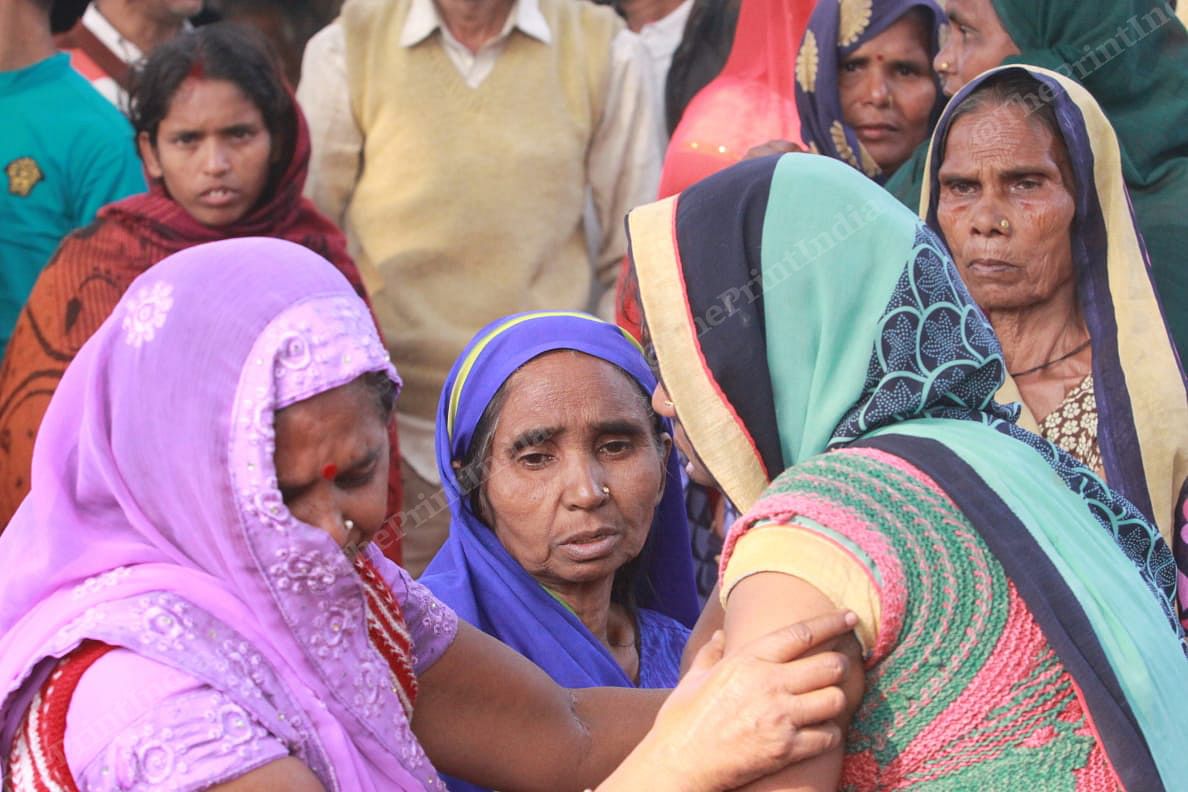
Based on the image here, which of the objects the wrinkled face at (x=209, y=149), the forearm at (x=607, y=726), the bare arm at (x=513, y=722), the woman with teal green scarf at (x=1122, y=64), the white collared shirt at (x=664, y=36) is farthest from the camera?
the white collared shirt at (x=664, y=36)

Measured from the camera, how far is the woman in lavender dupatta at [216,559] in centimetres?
184

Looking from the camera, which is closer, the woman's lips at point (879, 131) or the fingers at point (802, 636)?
the fingers at point (802, 636)

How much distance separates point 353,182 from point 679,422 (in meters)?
3.15

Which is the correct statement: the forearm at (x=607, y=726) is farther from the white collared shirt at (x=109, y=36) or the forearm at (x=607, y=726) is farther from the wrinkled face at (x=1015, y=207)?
the white collared shirt at (x=109, y=36)

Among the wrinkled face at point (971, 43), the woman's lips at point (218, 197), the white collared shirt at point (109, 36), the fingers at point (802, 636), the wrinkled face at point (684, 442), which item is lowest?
the fingers at point (802, 636)

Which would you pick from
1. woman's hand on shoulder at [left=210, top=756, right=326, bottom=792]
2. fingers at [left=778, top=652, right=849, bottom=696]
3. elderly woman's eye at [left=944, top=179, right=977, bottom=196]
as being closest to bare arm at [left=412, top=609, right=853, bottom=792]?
fingers at [left=778, top=652, right=849, bottom=696]

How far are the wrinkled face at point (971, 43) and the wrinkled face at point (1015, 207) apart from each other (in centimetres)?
63

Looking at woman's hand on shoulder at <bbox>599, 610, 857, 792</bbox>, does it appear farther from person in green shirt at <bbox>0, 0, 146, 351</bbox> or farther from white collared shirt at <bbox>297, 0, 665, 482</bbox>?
person in green shirt at <bbox>0, 0, 146, 351</bbox>

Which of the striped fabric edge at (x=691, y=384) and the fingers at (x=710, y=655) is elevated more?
the striped fabric edge at (x=691, y=384)

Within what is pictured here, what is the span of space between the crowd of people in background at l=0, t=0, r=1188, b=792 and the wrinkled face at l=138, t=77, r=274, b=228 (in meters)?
0.01

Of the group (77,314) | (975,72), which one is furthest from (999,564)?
(77,314)

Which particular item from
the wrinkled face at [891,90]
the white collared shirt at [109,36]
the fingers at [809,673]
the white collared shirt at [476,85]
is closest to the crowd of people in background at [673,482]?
the fingers at [809,673]

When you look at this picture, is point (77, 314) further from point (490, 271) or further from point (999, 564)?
point (999, 564)

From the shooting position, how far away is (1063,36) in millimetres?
3875
